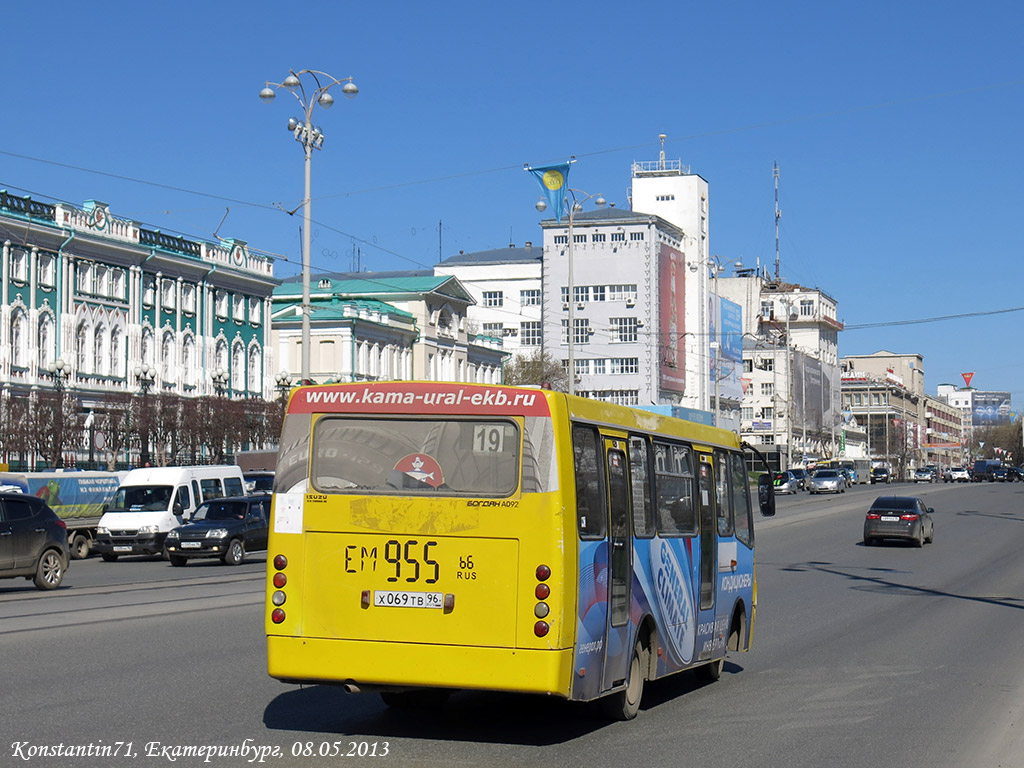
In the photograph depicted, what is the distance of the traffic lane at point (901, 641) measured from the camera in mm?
10047

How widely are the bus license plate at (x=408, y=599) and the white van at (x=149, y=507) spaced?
2487cm

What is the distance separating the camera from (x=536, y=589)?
8.70m

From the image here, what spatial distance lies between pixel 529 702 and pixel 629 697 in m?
1.16

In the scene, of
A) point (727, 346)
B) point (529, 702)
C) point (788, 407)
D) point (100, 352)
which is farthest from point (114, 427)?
point (727, 346)

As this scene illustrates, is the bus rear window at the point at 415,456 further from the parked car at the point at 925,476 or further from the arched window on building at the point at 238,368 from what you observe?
the parked car at the point at 925,476

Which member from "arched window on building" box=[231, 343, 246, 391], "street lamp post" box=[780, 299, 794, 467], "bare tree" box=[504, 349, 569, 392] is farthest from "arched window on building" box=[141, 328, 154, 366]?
"street lamp post" box=[780, 299, 794, 467]

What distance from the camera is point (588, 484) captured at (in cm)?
920

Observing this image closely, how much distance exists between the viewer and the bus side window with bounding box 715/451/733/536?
40.6ft

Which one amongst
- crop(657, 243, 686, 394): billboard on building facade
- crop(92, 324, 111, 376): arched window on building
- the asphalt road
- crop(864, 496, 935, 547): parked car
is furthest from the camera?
crop(657, 243, 686, 394): billboard on building facade

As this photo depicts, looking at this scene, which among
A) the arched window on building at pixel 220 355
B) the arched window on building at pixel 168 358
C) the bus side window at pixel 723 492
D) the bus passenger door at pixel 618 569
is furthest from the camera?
the arched window on building at pixel 220 355

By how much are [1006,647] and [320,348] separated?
6580 centimetres

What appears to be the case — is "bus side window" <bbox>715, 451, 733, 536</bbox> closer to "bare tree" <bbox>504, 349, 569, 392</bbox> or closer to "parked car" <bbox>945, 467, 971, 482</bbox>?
"bare tree" <bbox>504, 349, 569, 392</bbox>

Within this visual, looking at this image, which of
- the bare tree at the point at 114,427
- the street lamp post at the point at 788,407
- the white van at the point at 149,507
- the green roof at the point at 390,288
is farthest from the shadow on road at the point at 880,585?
the street lamp post at the point at 788,407

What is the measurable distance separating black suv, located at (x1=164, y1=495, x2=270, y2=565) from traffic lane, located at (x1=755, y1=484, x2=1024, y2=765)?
38.6ft
